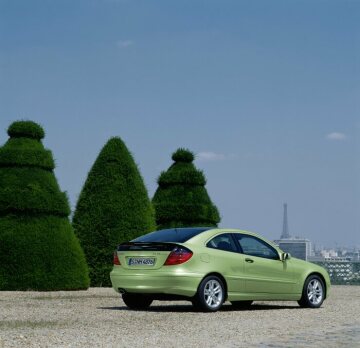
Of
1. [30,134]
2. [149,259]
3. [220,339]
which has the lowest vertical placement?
[220,339]

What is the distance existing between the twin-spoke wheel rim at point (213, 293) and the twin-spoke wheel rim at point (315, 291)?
2228 millimetres

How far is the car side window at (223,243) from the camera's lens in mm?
14266

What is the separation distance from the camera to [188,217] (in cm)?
2628

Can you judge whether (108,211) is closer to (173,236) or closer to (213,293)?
(173,236)

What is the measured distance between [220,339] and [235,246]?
4873mm

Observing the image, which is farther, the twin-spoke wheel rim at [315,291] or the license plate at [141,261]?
the twin-spoke wheel rim at [315,291]

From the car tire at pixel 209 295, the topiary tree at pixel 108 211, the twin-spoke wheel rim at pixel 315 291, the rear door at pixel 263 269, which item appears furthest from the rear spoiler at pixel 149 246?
the topiary tree at pixel 108 211

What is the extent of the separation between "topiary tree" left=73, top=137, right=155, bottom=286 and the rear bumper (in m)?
10.1

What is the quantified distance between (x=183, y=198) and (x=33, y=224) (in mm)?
6375

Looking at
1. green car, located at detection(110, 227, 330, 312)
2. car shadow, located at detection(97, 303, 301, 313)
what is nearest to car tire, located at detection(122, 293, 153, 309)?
green car, located at detection(110, 227, 330, 312)

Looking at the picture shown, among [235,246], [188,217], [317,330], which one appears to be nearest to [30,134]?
[188,217]

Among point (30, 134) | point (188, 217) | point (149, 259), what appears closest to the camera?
point (149, 259)

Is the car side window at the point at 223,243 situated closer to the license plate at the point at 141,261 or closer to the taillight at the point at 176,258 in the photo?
the taillight at the point at 176,258

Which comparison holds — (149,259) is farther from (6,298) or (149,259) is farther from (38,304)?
(6,298)
